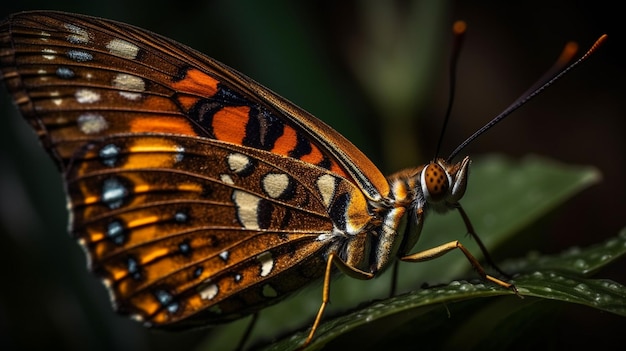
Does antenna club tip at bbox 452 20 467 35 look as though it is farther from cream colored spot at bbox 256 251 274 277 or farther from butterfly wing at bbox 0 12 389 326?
cream colored spot at bbox 256 251 274 277

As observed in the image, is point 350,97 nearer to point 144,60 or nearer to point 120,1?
point 120,1

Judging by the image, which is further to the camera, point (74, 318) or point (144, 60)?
point (74, 318)

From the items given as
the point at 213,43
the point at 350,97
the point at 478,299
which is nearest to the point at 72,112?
the point at 478,299

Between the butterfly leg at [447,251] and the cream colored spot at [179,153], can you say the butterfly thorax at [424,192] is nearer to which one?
the butterfly leg at [447,251]

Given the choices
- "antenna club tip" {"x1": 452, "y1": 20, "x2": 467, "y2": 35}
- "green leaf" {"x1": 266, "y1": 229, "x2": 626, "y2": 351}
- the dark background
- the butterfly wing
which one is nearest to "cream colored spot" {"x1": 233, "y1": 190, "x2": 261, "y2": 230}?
the butterfly wing

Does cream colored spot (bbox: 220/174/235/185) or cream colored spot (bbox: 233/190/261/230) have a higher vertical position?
cream colored spot (bbox: 220/174/235/185)

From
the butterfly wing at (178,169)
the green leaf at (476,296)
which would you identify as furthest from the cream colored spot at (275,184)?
the green leaf at (476,296)

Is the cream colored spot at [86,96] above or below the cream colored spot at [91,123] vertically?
above
